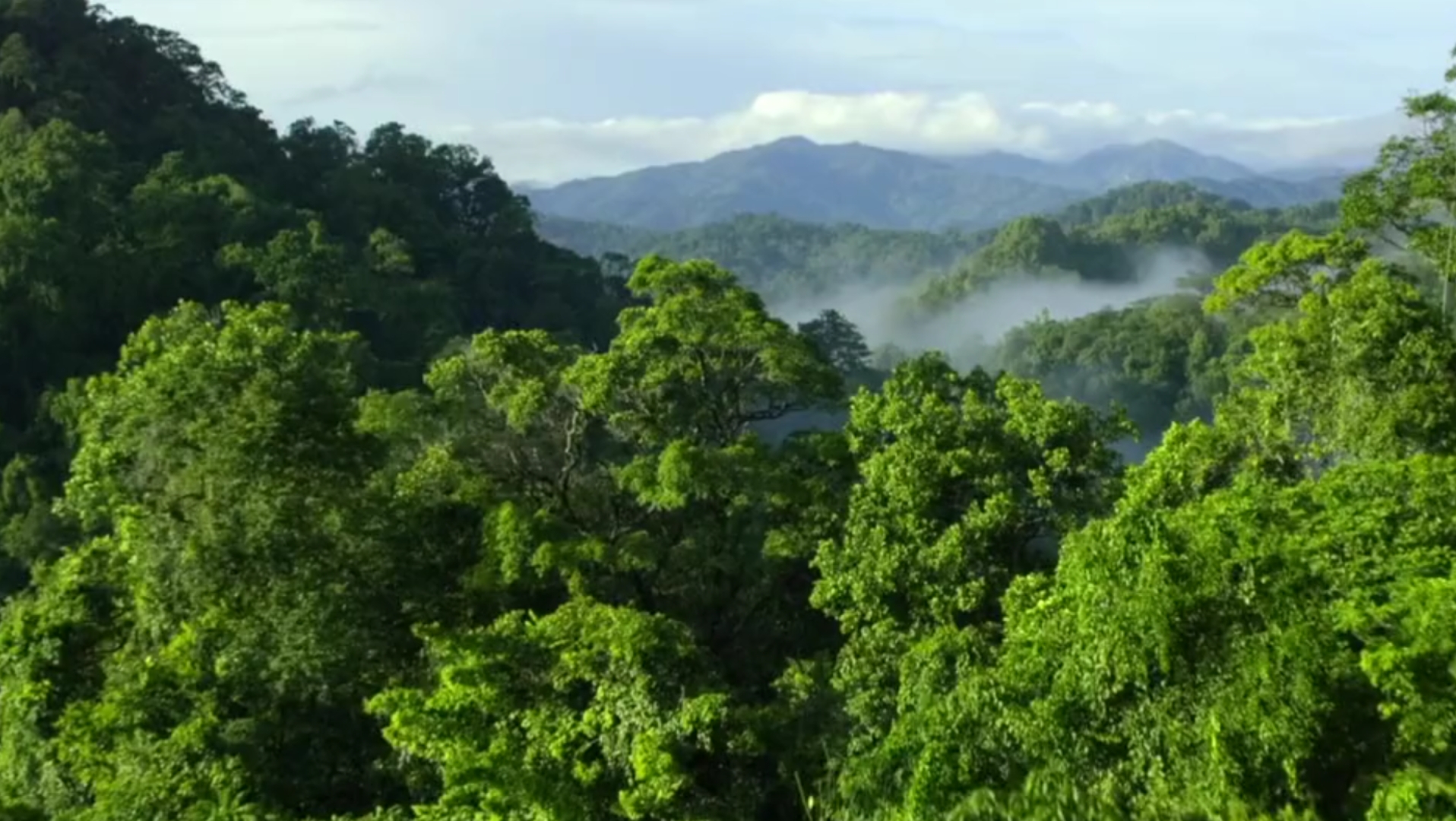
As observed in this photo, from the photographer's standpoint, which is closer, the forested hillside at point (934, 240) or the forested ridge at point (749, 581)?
the forested ridge at point (749, 581)

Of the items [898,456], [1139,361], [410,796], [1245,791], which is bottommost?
[1139,361]

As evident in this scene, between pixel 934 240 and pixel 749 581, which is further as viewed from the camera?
pixel 934 240

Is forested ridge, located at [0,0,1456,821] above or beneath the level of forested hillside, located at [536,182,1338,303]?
above

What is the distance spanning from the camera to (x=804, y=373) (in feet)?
35.3

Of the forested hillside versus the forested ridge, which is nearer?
the forested ridge

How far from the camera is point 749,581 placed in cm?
1038

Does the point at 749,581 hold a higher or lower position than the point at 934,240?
higher

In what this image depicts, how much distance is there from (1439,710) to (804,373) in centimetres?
560

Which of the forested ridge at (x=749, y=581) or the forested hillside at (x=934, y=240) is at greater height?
the forested ridge at (x=749, y=581)

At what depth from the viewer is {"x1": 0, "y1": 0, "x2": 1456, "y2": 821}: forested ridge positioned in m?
6.32

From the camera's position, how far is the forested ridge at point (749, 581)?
6324 millimetres

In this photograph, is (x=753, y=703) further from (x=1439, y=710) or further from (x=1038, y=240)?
(x=1038, y=240)

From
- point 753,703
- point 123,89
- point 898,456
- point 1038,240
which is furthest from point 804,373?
point 1038,240

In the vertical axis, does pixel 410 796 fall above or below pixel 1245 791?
below
